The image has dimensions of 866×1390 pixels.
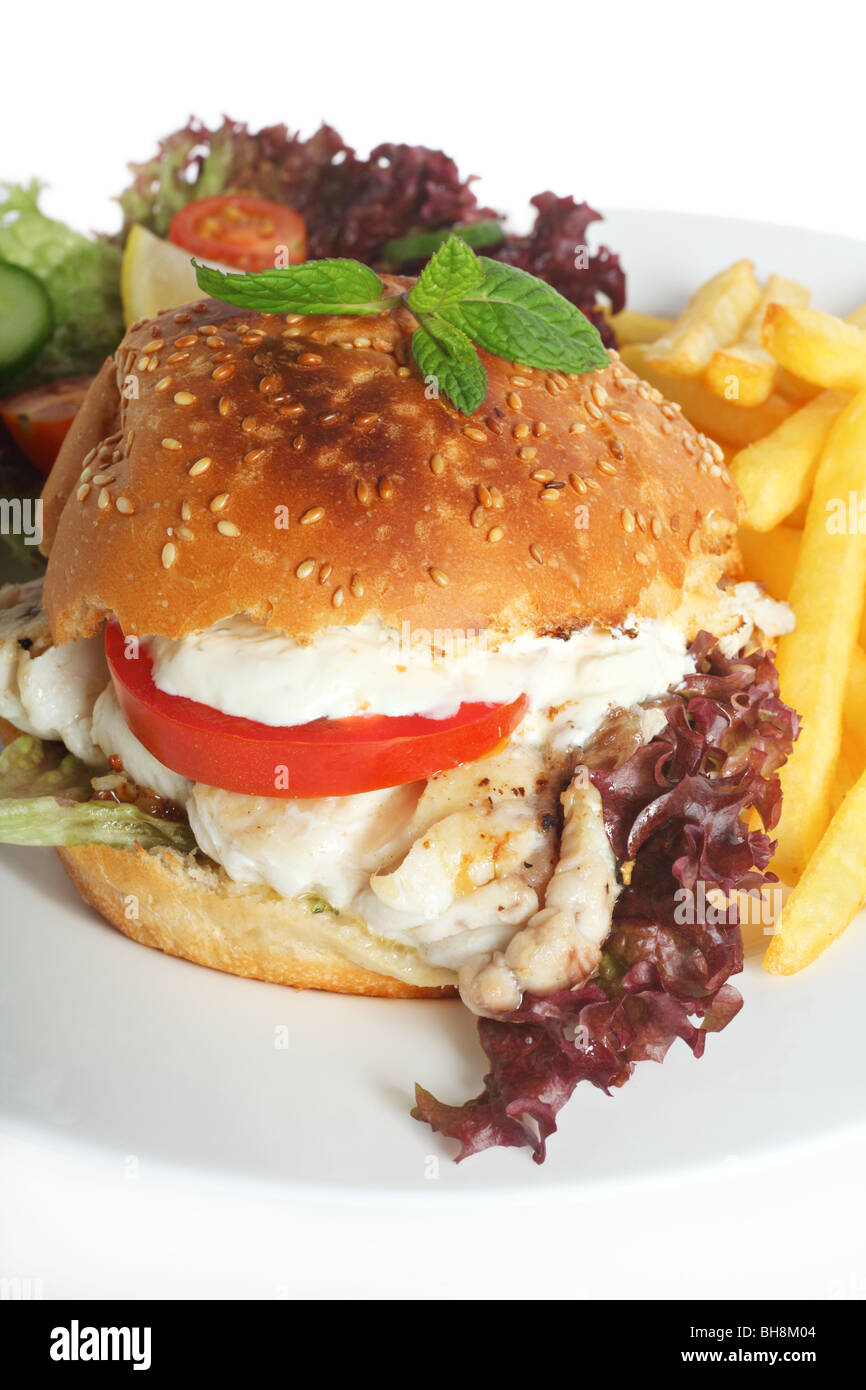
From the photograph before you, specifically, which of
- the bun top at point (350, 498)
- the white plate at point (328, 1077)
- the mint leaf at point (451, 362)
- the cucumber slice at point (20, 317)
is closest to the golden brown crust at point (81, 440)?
the bun top at point (350, 498)

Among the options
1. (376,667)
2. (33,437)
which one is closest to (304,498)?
(376,667)

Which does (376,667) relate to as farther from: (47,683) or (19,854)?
(19,854)

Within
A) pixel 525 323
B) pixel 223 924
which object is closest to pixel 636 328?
pixel 525 323

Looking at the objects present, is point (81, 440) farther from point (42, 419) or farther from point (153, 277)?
point (153, 277)

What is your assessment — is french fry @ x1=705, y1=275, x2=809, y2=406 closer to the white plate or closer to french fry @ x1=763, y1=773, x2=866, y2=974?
french fry @ x1=763, y1=773, x2=866, y2=974

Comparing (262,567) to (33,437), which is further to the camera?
(33,437)
